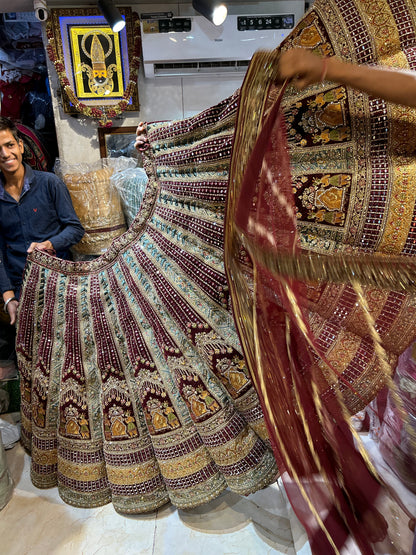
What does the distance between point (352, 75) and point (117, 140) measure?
191 centimetres

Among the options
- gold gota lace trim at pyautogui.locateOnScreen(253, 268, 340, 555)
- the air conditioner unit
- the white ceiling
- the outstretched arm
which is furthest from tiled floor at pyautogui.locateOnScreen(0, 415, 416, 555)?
the white ceiling

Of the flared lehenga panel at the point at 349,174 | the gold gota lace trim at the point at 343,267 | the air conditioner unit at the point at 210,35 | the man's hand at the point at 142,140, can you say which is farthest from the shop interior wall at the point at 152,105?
the gold gota lace trim at the point at 343,267

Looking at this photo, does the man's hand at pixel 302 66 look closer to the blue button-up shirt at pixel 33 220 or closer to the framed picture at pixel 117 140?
the blue button-up shirt at pixel 33 220

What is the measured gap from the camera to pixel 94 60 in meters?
2.21

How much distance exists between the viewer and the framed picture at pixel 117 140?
233 cm

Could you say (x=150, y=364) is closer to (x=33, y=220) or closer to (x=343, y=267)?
(x=343, y=267)

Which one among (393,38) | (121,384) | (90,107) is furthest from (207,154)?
(90,107)

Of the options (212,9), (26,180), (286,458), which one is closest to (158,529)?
(286,458)

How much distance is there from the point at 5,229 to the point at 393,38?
5.21 ft

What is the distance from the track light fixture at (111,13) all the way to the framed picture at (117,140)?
1.63 feet

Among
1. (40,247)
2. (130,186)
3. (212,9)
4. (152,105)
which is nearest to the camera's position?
(40,247)

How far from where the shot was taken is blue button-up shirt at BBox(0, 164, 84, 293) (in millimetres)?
1742

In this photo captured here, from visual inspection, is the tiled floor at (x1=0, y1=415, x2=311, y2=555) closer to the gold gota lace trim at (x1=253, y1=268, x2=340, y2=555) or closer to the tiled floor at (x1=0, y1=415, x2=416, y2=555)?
the tiled floor at (x1=0, y1=415, x2=416, y2=555)

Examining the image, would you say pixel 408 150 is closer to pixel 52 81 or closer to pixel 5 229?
pixel 5 229
